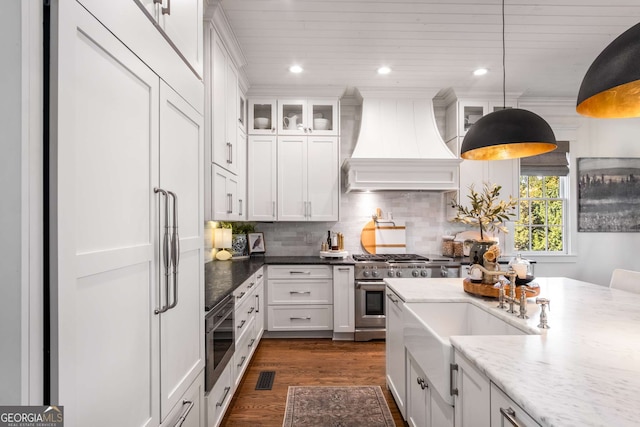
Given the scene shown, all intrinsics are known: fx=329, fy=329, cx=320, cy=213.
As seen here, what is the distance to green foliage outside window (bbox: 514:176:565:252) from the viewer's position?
14.0 feet

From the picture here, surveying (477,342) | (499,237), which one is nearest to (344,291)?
(499,237)

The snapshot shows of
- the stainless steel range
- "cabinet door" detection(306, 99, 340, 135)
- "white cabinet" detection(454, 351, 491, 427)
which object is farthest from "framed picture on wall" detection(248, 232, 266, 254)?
"white cabinet" detection(454, 351, 491, 427)

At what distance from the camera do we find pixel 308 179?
3918mm

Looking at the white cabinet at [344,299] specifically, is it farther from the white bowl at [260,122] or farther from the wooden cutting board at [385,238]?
the white bowl at [260,122]

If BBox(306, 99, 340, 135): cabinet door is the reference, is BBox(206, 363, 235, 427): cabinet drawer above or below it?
below

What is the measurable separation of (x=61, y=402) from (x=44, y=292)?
9.2 inches

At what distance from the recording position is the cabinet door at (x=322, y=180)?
3920 mm

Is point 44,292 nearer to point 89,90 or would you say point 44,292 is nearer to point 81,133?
point 81,133

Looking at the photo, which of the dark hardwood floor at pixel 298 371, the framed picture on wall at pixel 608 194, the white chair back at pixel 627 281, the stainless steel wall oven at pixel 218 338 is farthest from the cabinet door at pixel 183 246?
the framed picture on wall at pixel 608 194

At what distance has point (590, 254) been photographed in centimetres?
422

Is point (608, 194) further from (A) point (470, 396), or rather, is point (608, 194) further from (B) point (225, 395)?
(B) point (225, 395)

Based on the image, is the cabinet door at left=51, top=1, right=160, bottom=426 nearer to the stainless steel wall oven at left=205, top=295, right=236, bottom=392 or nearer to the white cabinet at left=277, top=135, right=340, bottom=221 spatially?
the stainless steel wall oven at left=205, top=295, right=236, bottom=392

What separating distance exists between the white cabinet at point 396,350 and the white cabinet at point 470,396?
0.74 m

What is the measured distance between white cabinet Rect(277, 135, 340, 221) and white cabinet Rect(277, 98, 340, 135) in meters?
0.09
